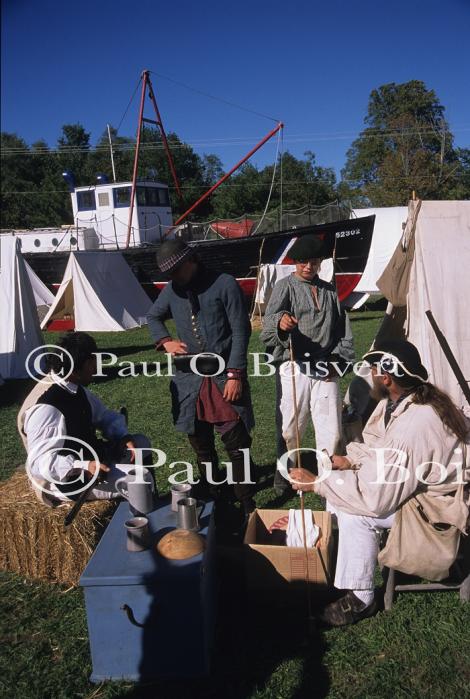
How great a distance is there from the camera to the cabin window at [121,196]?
54.9 feet

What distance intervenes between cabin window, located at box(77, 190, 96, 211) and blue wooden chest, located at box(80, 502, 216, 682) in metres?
16.5

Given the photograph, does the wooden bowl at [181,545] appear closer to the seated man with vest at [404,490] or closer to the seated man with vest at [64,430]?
the seated man with vest at [404,490]

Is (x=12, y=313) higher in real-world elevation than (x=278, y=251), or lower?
lower

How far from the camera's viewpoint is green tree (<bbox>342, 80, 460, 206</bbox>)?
28.6m

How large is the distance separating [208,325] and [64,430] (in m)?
1.14

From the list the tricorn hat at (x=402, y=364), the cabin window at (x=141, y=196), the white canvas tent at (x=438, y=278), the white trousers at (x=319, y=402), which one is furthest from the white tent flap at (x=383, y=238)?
the tricorn hat at (x=402, y=364)

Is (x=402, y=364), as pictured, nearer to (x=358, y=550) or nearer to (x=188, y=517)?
(x=358, y=550)

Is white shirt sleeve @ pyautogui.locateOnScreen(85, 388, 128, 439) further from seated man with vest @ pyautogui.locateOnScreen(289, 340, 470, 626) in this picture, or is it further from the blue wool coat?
seated man with vest @ pyautogui.locateOnScreen(289, 340, 470, 626)

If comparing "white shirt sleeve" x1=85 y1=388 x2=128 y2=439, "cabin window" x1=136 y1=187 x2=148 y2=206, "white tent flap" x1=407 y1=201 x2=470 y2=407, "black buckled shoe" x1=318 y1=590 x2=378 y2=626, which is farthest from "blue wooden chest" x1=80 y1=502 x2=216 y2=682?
"cabin window" x1=136 y1=187 x2=148 y2=206

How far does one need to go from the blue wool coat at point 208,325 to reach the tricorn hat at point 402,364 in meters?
1.13

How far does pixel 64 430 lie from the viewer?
2.92 m

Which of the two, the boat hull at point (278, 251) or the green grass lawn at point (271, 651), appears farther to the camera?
the boat hull at point (278, 251)

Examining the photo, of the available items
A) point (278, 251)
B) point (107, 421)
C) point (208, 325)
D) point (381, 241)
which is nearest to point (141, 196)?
point (278, 251)

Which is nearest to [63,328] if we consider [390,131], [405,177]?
[405,177]
